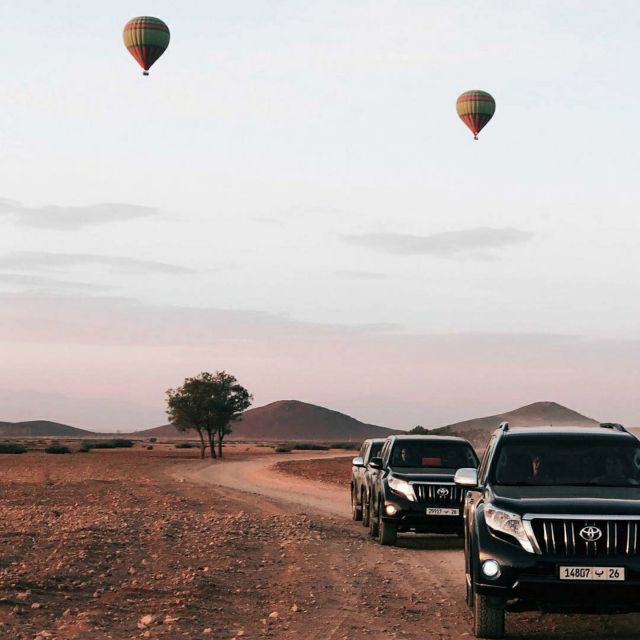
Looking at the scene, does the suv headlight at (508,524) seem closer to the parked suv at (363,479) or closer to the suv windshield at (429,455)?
the suv windshield at (429,455)

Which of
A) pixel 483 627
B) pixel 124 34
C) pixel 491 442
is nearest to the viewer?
pixel 483 627

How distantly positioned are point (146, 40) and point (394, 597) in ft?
156

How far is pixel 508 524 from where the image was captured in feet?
34.2

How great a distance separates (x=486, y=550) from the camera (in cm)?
1044

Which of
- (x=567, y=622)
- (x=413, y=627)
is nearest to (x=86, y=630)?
(x=413, y=627)

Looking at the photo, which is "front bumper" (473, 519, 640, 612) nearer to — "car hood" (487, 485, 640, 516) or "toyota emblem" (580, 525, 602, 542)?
"toyota emblem" (580, 525, 602, 542)

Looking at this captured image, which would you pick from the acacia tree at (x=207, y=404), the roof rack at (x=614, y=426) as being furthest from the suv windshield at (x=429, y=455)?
the acacia tree at (x=207, y=404)

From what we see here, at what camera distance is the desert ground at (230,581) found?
1144 centimetres

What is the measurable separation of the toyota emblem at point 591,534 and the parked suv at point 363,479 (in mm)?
12650

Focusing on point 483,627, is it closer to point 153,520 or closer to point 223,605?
point 223,605

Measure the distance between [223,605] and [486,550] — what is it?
3.68 m

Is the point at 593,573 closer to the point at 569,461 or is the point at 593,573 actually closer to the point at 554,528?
the point at 554,528

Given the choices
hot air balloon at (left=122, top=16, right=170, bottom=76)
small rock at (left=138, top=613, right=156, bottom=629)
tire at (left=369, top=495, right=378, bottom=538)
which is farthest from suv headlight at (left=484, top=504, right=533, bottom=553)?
hot air balloon at (left=122, top=16, right=170, bottom=76)

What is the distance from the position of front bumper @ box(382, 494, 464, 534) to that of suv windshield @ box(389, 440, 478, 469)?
1297mm
